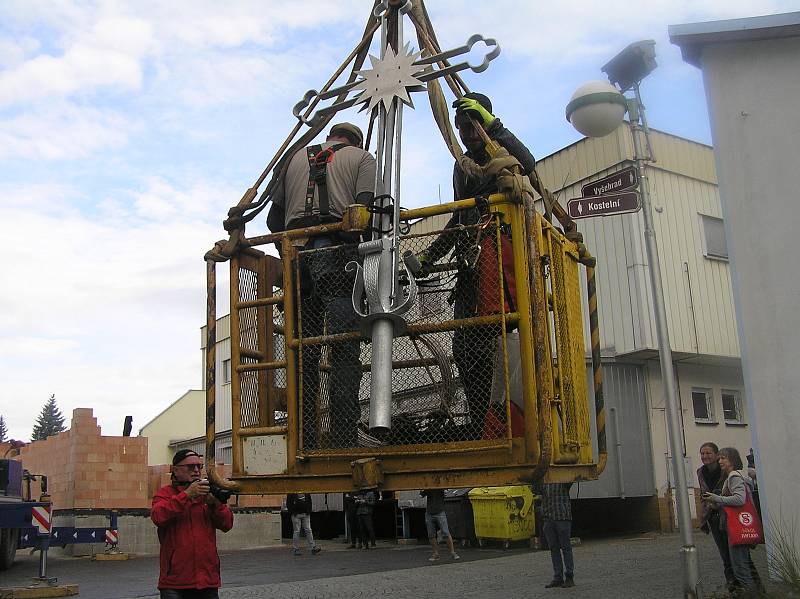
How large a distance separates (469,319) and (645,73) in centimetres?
554

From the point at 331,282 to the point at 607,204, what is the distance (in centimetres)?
457

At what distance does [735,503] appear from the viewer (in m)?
8.65

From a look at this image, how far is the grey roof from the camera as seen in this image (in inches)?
356

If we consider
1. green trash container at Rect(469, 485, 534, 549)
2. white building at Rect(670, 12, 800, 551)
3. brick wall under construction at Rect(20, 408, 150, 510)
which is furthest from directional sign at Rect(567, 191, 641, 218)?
brick wall under construction at Rect(20, 408, 150, 510)

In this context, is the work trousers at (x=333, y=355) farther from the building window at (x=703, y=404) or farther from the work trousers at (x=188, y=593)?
the building window at (x=703, y=404)

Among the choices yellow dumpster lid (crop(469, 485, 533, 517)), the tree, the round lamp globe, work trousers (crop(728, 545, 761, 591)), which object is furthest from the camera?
the tree

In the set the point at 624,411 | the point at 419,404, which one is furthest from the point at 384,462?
the point at 624,411

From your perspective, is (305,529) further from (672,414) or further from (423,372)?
(423,372)

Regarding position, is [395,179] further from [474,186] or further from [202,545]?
[202,545]

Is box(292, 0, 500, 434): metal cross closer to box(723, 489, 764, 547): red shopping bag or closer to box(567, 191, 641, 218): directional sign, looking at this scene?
box(567, 191, 641, 218): directional sign

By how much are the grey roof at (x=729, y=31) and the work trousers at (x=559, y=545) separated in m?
5.43

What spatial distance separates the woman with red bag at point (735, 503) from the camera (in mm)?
8453

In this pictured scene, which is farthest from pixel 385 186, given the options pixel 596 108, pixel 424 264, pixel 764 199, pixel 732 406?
pixel 732 406

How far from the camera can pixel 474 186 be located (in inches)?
227
